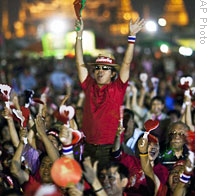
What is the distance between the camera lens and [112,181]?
552 cm

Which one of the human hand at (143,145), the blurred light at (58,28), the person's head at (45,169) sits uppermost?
the human hand at (143,145)

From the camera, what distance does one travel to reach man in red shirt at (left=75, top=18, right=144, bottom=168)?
716cm

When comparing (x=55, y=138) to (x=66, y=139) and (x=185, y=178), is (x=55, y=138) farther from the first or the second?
(x=185, y=178)

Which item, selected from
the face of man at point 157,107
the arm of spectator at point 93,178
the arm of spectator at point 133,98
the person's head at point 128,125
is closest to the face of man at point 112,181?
the arm of spectator at point 93,178

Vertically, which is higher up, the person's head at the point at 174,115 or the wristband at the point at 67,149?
the wristband at the point at 67,149

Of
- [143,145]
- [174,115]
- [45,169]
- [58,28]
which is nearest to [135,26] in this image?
[143,145]

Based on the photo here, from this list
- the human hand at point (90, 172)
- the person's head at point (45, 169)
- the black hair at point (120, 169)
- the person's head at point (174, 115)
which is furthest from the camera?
the person's head at point (174, 115)

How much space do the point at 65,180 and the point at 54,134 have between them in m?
2.33

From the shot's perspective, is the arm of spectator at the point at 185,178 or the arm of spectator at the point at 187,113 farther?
the arm of spectator at the point at 187,113

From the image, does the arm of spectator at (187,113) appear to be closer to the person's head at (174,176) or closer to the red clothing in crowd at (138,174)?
the red clothing in crowd at (138,174)

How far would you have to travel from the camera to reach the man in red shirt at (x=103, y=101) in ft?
23.5

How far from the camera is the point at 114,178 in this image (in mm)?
5555
